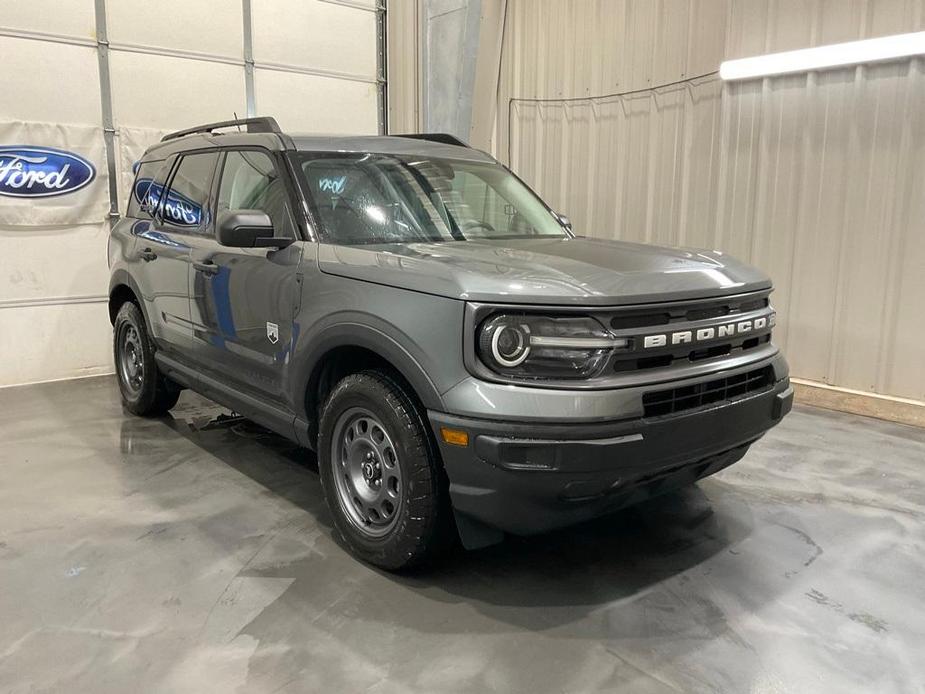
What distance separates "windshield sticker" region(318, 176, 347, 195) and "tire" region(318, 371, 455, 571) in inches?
39.5

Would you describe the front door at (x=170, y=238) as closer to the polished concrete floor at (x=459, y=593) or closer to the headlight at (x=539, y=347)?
the polished concrete floor at (x=459, y=593)

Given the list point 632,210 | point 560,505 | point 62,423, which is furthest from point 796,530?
point 62,423

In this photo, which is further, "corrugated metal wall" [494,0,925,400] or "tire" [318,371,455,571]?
"corrugated metal wall" [494,0,925,400]

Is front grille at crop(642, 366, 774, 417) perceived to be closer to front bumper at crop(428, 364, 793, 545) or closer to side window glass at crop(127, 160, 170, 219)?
front bumper at crop(428, 364, 793, 545)

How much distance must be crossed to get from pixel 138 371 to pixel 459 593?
338cm

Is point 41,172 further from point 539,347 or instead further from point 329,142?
point 539,347

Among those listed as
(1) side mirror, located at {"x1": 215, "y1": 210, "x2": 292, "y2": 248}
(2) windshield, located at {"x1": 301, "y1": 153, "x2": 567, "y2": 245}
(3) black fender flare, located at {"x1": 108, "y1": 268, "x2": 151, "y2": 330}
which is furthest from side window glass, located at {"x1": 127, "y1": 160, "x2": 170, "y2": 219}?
(1) side mirror, located at {"x1": 215, "y1": 210, "x2": 292, "y2": 248}

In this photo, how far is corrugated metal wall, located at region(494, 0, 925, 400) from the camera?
5.14 metres

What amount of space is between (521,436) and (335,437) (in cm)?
101

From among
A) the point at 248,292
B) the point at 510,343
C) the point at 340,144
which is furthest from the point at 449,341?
the point at 340,144

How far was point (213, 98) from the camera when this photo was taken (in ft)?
23.9

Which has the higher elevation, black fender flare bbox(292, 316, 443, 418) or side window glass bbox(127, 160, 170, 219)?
side window glass bbox(127, 160, 170, 219)

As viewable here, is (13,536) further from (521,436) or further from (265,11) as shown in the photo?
(265,11)

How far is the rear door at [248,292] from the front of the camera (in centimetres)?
333
